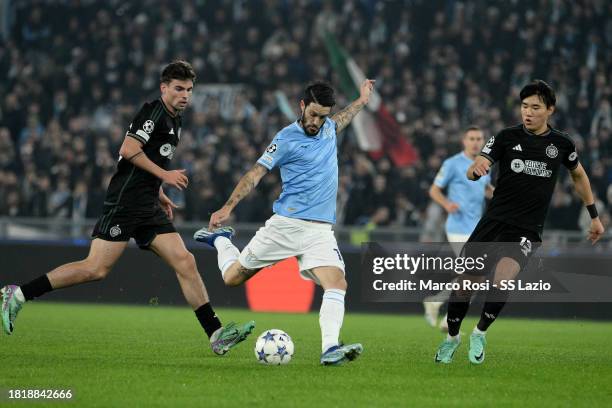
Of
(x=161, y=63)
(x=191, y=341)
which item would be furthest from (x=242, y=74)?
(x=191, y=341)

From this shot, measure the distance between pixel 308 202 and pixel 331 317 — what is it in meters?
0.93

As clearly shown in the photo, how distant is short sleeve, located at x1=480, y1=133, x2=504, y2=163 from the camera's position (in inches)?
345

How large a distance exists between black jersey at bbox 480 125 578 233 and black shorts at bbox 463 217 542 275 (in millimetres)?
63

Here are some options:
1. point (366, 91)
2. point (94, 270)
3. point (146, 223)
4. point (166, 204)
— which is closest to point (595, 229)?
point (366, 91)

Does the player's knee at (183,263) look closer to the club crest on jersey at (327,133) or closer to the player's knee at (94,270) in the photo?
the player's knee at (94,270)

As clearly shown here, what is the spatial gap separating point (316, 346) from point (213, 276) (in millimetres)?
7310

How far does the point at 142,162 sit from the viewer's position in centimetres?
861

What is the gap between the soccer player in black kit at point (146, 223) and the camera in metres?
8.80

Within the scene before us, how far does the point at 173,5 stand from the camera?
24.9 metres

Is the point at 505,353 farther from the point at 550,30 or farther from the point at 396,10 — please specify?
the point at 396,10

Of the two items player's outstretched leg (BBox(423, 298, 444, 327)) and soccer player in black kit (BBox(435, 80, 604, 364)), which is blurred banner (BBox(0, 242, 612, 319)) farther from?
soccer player in black kit (BBox(435, 80, 604, 364))

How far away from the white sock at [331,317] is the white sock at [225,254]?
1.14 m

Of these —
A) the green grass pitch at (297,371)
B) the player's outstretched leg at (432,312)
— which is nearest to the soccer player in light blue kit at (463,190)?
the player's outstretched leg at (432,312)

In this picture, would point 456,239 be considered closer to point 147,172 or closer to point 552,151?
point 552,151
